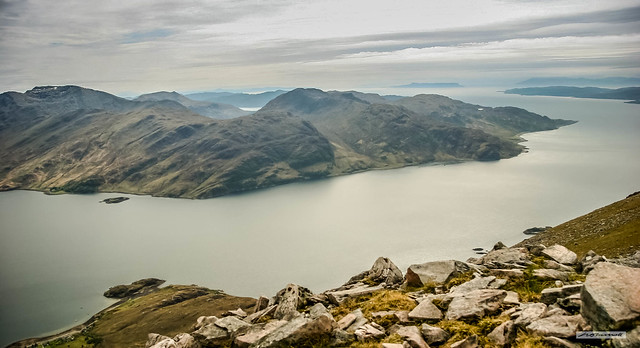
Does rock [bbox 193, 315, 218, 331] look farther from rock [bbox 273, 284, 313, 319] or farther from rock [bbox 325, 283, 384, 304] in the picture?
rock [bbox 325, 283, 384, 304]

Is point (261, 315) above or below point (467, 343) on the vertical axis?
below

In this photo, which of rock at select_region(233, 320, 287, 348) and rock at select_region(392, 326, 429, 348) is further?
rock at select_region(233, 320, 287, 348)

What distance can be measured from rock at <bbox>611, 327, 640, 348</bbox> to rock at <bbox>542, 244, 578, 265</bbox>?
46.1ft

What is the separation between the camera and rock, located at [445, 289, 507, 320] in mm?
13656

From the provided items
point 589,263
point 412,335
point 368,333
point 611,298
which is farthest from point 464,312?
point 589,263

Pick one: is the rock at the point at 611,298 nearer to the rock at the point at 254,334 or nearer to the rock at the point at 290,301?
the rock at the point at 254,334

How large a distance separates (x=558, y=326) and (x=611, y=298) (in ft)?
5.50

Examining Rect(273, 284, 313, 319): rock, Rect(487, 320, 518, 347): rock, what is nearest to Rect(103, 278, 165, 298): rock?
Rect(273, 284, 313, 319): rock

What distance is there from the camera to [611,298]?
999cm

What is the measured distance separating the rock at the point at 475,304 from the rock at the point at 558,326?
245 cm

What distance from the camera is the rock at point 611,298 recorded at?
951 cm

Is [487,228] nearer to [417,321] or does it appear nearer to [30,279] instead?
[417,321]

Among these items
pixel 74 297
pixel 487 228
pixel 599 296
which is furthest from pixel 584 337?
pixel 487 228

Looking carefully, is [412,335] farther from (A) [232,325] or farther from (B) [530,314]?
(A) [232,325]
